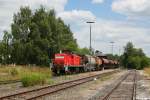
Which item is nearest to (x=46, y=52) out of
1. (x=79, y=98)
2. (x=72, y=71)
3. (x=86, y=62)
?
(x=86, y=62)

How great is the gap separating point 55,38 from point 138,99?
200 feet

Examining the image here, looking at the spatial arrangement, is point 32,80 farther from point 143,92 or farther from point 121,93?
point 143,92

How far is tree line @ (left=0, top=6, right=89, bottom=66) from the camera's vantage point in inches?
3076

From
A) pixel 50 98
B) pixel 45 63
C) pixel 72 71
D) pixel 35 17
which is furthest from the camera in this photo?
pixel 35 17

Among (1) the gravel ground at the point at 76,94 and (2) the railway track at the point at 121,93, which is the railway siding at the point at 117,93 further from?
(1) the gravel ground at the point at 76,94

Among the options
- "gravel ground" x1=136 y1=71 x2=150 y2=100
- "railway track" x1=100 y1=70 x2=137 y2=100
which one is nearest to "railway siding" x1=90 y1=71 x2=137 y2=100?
"railway track" x1=100 y1=70 x2=137 y2=100

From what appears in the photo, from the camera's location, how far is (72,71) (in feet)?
182

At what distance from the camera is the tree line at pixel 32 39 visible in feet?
256

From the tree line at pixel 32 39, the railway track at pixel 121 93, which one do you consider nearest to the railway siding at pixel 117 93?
the railway track at pixel 121 93

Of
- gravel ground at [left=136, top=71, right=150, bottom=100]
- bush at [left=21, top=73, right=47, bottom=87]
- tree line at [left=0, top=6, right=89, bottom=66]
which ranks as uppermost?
tree line at [left=0, top=6, right=89, bottom=66]

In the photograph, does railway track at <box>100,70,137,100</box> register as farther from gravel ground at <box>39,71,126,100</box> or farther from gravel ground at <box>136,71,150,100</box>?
gravel ground at <box>39,71,126,100</box>

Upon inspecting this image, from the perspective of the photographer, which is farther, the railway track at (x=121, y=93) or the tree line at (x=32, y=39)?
the tree line at (x=32, y=39)

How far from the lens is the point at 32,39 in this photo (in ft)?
265

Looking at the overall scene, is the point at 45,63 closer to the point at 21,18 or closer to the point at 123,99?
the point at 21,18
